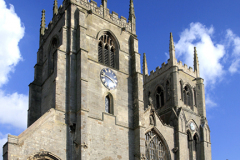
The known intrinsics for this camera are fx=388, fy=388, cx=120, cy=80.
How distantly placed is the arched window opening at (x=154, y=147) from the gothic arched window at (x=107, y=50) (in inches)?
267

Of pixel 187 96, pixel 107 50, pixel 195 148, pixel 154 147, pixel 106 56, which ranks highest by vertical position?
pixel 107 50

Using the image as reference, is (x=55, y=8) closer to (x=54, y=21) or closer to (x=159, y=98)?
(x=54, y=21)

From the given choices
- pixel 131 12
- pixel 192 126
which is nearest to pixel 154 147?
pixel 192 126

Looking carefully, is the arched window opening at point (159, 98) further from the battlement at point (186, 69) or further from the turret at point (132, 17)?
the turret at point (132, 17)

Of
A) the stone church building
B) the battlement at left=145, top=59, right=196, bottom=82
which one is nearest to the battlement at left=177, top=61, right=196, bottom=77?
the battlement at left=145, top=59, right=196, bottom=82

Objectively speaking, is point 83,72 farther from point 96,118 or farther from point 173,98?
point 173,98

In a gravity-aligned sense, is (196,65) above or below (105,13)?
below

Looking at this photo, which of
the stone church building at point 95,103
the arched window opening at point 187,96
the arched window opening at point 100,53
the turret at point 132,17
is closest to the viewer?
the stone church building at point 95,103

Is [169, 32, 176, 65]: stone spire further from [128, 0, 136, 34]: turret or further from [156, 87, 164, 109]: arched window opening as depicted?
[128, 0, 136, 34]: turret

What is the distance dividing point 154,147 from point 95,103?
307 inches

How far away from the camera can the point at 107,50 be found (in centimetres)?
3194

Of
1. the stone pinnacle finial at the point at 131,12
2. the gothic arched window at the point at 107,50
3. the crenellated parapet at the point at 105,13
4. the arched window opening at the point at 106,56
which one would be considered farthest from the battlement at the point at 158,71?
the arched window opening at the point at 106,56

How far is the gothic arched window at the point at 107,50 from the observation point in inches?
1232

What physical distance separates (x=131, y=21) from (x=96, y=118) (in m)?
11.2
